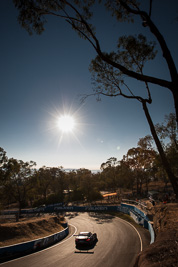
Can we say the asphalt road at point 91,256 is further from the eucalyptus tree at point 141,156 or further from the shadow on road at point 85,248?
the eucalyptus tree at point 141,156

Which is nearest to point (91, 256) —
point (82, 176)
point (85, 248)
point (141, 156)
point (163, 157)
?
point (85, 248)

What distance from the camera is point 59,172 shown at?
65688mm

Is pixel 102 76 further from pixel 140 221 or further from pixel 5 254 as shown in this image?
pixel 140 221

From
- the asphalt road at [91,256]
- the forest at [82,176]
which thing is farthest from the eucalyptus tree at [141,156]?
the asphalt road at [91,256]

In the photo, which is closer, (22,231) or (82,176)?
(22,231)

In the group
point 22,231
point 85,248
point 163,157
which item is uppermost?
point 163,157

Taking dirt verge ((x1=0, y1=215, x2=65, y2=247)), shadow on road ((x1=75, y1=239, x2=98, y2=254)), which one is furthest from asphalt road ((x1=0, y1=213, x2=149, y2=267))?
dirt verge ((x1=0, y1=215, x2=65, y2=247))

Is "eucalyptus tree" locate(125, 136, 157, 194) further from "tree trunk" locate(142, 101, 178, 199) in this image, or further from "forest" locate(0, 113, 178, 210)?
"tree trunk" locate(142, 101, 178, 199)

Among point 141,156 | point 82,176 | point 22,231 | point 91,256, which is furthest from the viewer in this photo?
point 82,176

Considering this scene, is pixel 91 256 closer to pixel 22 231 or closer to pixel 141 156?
pixel 22 231

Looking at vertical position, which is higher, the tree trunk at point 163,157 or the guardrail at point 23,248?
the tree trunk at point 163,157

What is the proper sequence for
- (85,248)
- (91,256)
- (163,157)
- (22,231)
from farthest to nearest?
(22,231) → (85,248) → (91,256) → (163,157)

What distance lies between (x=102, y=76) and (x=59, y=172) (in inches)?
2389

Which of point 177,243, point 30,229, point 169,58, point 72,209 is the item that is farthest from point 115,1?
point 72,209
